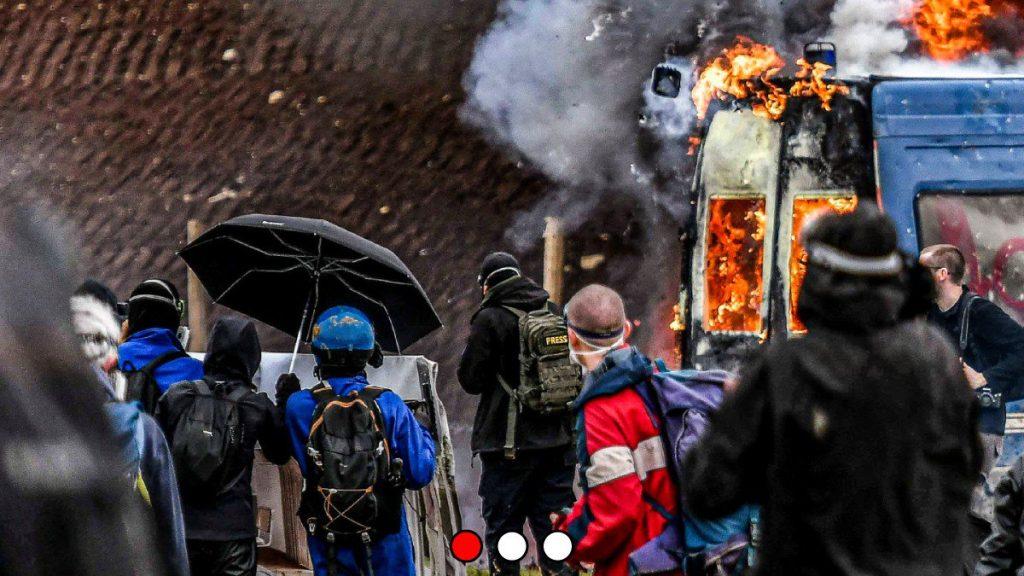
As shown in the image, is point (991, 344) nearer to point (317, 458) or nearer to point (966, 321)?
point (966, 321)

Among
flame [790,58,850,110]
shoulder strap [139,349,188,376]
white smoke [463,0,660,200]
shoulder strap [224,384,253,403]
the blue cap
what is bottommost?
shoulder strap [224,384,253,403]

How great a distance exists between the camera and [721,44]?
1352 cm

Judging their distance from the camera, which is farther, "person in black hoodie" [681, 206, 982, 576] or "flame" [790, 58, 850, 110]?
"flame" [790, 58, 850, 110]

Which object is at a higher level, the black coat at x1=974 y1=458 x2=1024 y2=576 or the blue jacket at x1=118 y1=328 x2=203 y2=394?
the blue jacket at x1=118 y1=328 x2=203 y2=394

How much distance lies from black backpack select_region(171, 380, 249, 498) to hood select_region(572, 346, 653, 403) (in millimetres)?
1564

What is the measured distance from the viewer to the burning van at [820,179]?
7.78 m

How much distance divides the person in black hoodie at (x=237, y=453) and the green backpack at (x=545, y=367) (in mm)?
1747

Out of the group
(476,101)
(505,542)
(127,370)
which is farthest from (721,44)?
(505,542)

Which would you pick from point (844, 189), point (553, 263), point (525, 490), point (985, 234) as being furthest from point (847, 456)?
point (553, 263)

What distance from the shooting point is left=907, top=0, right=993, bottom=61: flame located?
10.9 metres

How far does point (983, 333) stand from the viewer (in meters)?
6.80

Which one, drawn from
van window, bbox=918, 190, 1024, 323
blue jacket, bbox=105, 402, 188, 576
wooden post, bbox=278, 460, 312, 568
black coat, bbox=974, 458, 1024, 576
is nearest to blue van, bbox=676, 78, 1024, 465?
van window, bbox=918, 190, 1024, 323

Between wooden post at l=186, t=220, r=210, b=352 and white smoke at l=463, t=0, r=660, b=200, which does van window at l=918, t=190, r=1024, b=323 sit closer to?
white smoke at l=463, t=0, r=660, b=200

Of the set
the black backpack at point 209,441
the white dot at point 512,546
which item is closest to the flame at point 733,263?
the black backpack at point 209,441
